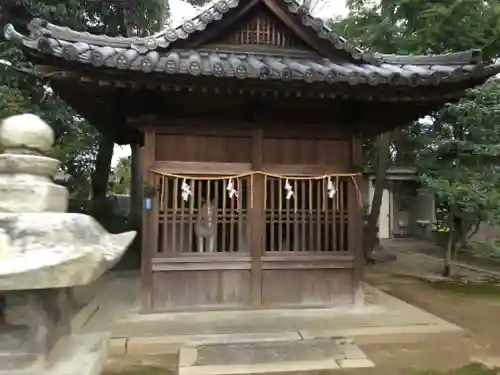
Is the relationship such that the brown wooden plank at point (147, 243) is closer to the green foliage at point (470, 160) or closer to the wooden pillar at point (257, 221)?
the wooden pillar at point (257, 221)

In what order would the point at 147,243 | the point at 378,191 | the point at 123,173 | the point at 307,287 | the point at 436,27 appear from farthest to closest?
1. the point at 123,173
2. the point at 378,191
3. the point at 436,27
4. the point at 307,287
5. the point at 147,243

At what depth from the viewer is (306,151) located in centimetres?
709

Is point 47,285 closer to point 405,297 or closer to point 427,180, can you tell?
point 405,297

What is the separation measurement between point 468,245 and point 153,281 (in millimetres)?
14184

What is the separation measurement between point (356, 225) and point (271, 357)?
2919mm

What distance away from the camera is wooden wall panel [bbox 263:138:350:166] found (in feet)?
22.9

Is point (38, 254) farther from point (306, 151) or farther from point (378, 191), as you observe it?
point (378, 191)

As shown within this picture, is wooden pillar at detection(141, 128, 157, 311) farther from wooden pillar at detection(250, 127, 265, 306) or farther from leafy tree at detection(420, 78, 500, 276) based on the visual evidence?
leafy tree at detection(420, 78, 500, 276)

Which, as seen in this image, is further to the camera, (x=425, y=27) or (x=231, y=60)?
(x=425, y=27)

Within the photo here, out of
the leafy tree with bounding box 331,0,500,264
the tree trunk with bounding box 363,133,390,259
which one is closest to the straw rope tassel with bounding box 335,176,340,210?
the leafy tree with bounding box 331,0,500,264

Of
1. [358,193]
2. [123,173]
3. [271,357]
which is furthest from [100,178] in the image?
[123,173]

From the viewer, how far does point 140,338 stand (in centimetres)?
545

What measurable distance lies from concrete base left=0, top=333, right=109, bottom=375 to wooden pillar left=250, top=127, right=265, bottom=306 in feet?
11.2

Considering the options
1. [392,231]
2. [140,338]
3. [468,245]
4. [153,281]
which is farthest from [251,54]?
[392,231]
